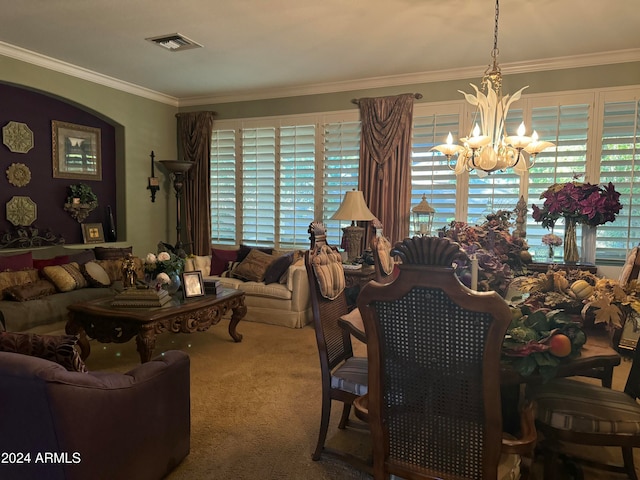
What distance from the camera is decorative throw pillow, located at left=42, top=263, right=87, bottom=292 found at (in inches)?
165

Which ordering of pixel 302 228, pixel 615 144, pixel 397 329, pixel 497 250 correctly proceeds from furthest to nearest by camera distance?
pixel 302 228 → pixel 615 144 → pixel 497 250 → pixel 397 329

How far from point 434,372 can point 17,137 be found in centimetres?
507

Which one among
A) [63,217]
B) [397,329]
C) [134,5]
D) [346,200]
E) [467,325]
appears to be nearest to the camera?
[467,325]

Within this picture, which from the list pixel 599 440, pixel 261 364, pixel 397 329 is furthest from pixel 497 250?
pixel 261 364

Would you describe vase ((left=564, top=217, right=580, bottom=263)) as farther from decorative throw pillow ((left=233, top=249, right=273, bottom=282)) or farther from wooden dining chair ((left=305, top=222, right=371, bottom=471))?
decorative throw pillow ((left=233, top=249, right=273, bottom=282))

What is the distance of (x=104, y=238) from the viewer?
18.4 feet

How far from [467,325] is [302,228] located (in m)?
4.35

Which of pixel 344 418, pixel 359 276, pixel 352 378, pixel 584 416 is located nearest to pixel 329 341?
pixel 352 378

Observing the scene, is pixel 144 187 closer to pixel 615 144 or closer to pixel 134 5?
pixel 134 5

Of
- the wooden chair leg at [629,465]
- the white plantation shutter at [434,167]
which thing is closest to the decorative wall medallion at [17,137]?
the white plantation shutter at [434,167]

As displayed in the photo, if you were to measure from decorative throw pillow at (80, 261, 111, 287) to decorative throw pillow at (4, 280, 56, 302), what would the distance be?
13.9 inches

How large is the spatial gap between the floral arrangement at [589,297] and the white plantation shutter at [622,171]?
2.38 meters

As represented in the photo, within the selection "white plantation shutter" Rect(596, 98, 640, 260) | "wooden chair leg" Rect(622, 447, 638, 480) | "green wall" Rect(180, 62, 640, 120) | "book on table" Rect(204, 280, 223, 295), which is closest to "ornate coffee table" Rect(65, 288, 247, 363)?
"book on table" Rect(204, 280, 223, 295)

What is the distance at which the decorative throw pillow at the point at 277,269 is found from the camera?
15.6 feet
